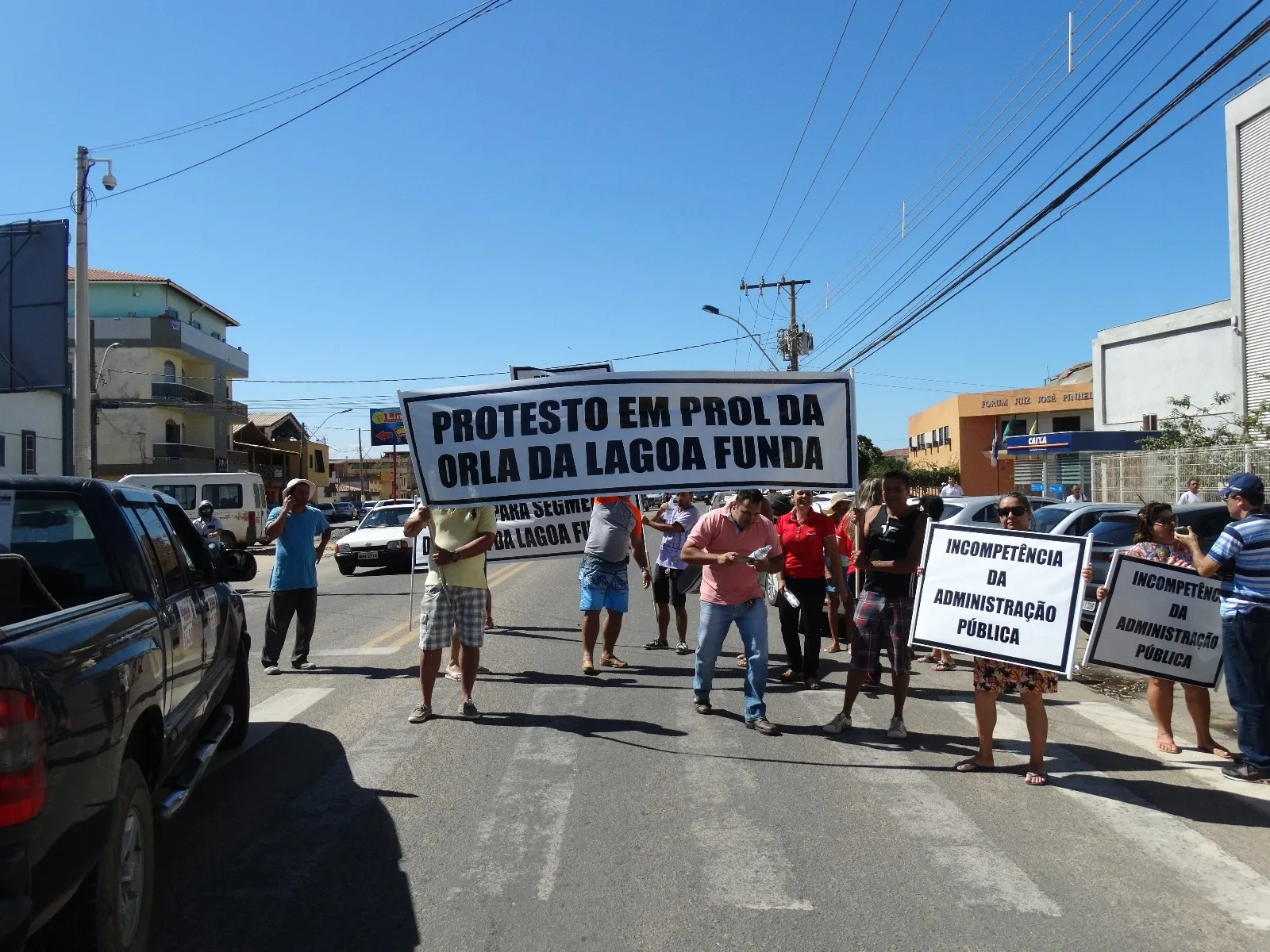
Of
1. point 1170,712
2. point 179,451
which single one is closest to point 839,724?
point 1170,712

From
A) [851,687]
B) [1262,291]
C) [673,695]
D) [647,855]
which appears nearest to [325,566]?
[673,695]

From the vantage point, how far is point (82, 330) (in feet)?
71.7

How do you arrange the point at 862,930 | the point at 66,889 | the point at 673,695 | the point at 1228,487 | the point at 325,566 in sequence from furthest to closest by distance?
the point at 325,566
the point at 673,695
the point at 1228,487
the point at 862,930
the point at 66,889

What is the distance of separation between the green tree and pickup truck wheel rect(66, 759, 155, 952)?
24.3 metres

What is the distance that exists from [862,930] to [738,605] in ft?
11.1

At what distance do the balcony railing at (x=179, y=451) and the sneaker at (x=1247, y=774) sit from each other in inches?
1979

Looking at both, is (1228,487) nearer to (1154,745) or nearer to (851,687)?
(1154,745)

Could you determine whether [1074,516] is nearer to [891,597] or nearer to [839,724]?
[891,597]

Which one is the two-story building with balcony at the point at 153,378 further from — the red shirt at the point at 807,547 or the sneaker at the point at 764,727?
the sneaker at the point at 764,727

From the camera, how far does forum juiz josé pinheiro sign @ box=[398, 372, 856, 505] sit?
23.1ft

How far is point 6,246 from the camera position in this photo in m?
22.9

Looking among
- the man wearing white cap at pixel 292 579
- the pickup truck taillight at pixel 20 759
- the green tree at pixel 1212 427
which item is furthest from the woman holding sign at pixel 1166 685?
the green tree at pixel 1212 427

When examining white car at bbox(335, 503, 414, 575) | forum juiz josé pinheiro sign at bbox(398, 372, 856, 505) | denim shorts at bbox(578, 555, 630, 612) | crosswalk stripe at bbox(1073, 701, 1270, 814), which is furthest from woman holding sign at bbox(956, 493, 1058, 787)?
white car at bbox(335, 503, 414, 575)

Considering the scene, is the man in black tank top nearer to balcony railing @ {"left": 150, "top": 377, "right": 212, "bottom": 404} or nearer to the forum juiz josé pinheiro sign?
the forum juiz josé pinheiro sign
